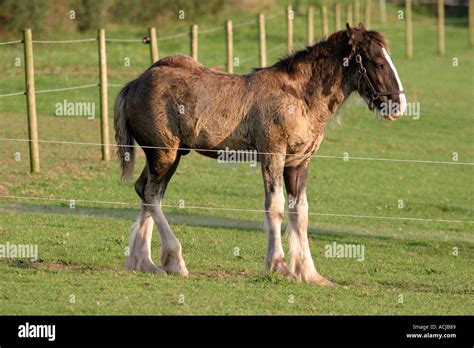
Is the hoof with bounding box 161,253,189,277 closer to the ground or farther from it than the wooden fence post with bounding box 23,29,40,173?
closer to the ground

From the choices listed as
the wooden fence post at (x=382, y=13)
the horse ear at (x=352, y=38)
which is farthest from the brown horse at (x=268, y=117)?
the wooden fence post at (x=382, y=13)

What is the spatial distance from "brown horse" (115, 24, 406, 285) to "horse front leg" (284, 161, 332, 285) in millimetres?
11

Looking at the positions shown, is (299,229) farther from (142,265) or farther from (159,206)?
(142,265)

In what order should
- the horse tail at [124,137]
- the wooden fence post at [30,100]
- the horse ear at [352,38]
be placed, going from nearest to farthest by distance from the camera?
the horse ear at [352,38], the horse tail at [124,137], the wooden fence post at [30,100]

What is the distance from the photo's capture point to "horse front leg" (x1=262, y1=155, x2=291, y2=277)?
37.7 feet

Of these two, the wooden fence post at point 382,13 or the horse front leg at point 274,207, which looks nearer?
the horse front leg at point 274,207

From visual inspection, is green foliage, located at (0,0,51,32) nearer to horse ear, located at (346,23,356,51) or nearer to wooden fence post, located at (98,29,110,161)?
wooden fence post, located at (98,29,110,161)

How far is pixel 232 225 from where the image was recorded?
1587cm

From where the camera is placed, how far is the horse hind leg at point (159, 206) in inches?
462

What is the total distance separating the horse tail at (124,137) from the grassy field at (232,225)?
3.91ft

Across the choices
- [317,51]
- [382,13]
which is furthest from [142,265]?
[382,13]

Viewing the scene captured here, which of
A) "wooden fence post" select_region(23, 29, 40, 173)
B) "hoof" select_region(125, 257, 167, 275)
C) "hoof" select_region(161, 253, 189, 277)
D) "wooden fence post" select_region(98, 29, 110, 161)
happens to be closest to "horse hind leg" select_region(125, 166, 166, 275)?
"hoof" select_region(125, 257, 167, 275)

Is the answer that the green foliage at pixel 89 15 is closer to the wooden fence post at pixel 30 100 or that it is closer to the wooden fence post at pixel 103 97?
the wooden fence post at pixel 103 97

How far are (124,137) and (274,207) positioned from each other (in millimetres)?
1907
